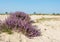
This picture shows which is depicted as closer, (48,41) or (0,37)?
(0,37)

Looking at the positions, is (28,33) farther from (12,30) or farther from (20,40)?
(20,40)

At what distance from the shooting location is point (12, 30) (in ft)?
33.7

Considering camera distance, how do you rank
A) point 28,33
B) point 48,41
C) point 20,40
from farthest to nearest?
point 28,33
point 48,41
point 20,40

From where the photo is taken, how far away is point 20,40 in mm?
9031

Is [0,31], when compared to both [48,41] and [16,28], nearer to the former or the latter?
[16,28]

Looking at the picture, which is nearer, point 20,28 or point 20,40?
point 20,40

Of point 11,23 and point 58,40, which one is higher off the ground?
point 11,23

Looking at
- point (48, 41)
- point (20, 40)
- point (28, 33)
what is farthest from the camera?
point (28, 33)

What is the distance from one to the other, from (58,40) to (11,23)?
7.78 ft

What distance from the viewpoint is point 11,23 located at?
10.6 meters

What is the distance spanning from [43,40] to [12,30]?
1.51 metres

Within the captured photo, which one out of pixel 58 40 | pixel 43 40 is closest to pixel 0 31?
pixel 43 40

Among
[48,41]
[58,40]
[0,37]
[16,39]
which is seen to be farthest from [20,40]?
[58,40]

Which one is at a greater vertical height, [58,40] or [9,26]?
[9,26]
